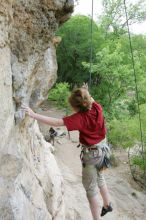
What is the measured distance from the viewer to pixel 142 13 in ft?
112

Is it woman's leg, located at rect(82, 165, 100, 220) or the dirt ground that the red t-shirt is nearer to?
woman's leg, located at rect(82, 165, 100, 220)

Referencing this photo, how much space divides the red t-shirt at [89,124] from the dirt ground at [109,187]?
4390 millimetres

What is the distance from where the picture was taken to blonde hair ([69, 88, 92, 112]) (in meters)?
5.71

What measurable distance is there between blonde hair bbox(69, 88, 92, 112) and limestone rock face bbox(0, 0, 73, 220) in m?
0.91

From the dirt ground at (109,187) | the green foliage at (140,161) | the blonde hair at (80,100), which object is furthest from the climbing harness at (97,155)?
the green foliage at (140,161)

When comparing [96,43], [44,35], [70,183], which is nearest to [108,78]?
[96,43]

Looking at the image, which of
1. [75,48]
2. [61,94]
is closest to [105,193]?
[61,94]

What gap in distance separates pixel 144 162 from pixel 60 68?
11313mm

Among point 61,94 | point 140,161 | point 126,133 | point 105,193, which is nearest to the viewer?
point 105,193

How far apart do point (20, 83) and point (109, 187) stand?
12.4 m

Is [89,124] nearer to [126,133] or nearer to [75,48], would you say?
[126,133]

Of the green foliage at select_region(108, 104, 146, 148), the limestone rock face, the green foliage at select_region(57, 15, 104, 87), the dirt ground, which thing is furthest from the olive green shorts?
the green foliage at select_region(57, 15, 104, 87)

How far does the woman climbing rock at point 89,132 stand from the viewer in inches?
225

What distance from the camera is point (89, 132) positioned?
6078 mm
